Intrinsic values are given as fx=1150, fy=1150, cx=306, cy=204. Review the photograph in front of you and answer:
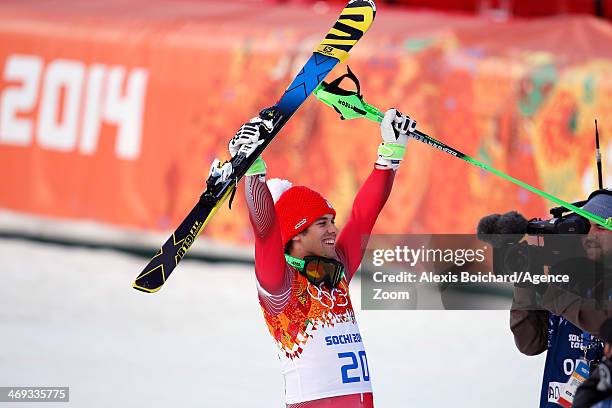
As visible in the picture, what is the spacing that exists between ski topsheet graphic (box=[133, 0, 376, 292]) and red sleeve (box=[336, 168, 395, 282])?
1.39ft

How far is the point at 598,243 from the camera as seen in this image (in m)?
3.79

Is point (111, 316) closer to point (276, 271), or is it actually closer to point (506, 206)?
point (506, 206)

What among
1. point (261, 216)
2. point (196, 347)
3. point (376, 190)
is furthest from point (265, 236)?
point (196, 347)

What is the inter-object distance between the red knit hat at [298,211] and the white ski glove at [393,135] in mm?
322

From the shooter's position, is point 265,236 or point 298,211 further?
point 298,211

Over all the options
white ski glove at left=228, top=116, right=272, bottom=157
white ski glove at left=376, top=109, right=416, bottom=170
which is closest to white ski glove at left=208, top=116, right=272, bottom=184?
white ski glove at left=228, top=116, right=272, bottom=157

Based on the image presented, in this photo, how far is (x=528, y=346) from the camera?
3908 mm

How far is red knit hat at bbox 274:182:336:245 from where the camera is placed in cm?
Answer: 391

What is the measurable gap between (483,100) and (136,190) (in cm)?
308

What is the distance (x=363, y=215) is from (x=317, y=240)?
0.98ft

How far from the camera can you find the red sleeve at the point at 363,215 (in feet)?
13.5

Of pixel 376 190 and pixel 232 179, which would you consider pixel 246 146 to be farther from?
pixel 376 190

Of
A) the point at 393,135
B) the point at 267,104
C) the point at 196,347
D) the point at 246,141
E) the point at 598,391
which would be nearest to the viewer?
the point at 598,391

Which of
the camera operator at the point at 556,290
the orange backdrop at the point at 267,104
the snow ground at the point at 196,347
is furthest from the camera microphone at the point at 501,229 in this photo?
the orange backdrop at the point at 267,104
